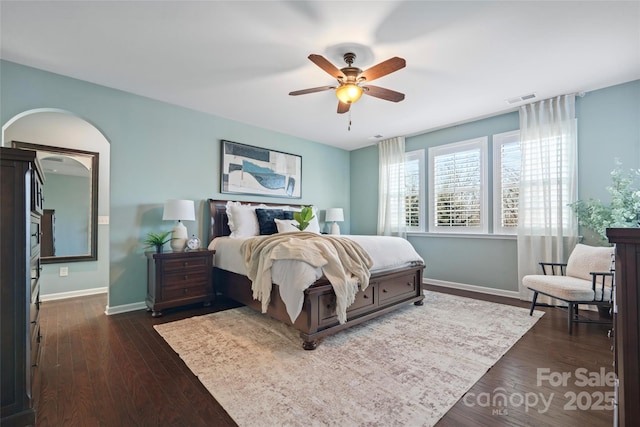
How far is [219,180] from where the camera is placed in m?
4.37

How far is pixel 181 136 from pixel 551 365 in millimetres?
4797

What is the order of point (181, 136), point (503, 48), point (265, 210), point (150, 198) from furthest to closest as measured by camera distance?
point (265, 210)
point (181, 136)
point (150, 198)
point (503, 48)

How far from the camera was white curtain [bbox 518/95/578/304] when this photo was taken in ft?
11.8

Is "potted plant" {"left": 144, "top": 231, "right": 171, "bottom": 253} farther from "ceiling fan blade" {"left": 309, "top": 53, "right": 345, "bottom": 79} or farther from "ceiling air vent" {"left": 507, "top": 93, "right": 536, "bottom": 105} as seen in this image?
"ceiling air vent" {"left": 507, "top": 93, "right": 536, "bottom": 105}

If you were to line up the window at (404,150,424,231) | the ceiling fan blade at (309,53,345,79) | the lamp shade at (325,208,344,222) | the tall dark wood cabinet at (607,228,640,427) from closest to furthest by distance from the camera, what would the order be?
the tall dark wood cabinet at (607,228,640,427) → the ceiling fan blade at (309,53,345,79) → the window at (404,150,424,231) → the lamp shade at (325,208,344,222)

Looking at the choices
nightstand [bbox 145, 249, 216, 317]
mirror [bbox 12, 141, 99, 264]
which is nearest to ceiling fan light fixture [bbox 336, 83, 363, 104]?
nightstand [bbox 145, 249, 216, 317]

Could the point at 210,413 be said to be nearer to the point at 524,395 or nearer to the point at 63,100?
the point at 524,395

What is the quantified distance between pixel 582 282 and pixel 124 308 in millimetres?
5260

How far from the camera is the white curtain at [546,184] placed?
361 cm

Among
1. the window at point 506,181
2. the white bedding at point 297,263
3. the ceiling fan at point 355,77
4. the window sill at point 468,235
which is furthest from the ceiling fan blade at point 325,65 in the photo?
the window sill at point 468,235

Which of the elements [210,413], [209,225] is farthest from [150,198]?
[210,413]

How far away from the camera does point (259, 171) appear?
4816 mm

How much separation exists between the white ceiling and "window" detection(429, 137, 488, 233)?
992 millimetres

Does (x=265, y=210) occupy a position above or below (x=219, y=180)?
below
